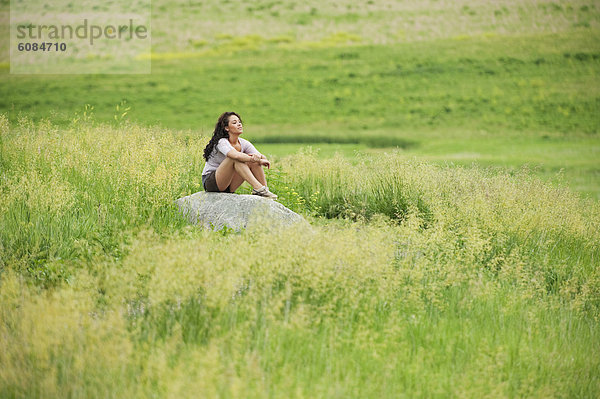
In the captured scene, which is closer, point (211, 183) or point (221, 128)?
point (221, 128)

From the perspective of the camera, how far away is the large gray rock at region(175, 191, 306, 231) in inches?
324

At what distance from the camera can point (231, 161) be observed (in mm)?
8711

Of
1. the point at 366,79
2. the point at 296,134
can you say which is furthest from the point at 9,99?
the point at 366,79

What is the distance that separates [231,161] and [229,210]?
728 millimetres

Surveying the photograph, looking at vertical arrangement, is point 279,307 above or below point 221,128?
below

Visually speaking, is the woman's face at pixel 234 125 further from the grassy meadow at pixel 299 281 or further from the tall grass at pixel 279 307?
the tall grass at pixel 279 307

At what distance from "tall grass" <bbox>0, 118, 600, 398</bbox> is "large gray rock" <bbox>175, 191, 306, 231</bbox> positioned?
0.28m

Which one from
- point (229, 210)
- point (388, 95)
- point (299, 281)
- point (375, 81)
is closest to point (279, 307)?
point (299, 281)

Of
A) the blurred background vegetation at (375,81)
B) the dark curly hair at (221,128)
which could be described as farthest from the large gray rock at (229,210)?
the blurred background vegetation at (375,81)

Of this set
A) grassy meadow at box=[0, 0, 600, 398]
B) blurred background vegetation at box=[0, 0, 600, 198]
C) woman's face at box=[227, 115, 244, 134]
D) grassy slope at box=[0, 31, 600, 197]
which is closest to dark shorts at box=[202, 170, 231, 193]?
grassy meadow at box=[0, 0, 600, 398]

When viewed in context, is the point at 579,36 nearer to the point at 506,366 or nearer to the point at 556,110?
the point at 556,110

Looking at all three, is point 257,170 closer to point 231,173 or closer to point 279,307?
point 231,173

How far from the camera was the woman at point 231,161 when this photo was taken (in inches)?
342

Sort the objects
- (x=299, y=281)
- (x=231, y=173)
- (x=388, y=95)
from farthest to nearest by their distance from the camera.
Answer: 1. (x=388, y=95)
2. (x=231, y=173)
3. (x=299, y=281)
